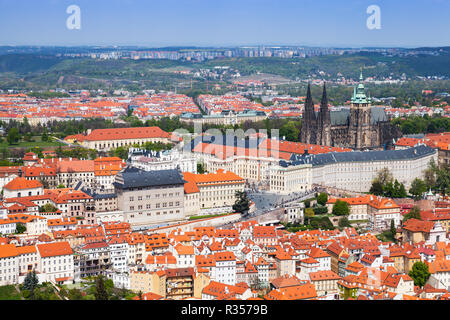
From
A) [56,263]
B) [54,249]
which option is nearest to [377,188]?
[54,249]

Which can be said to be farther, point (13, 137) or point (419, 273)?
point (13, 137)

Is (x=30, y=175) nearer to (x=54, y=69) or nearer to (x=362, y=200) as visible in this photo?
(x=362, y=200)

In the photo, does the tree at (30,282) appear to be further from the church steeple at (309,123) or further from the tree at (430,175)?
the church steeple at (309,123)

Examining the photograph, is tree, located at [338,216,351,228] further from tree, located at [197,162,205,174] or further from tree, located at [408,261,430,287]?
tree, located at [197,162,205,174]

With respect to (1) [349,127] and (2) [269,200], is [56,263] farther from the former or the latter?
(1) [349,127]

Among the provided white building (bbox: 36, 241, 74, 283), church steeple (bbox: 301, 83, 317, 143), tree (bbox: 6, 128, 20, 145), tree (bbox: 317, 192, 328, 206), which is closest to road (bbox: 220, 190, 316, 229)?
tree (bbox: 317, 192, 328, 206)

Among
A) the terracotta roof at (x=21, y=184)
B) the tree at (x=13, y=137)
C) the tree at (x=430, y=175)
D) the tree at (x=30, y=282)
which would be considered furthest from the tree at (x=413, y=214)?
the tree at (x=13, y=137)
